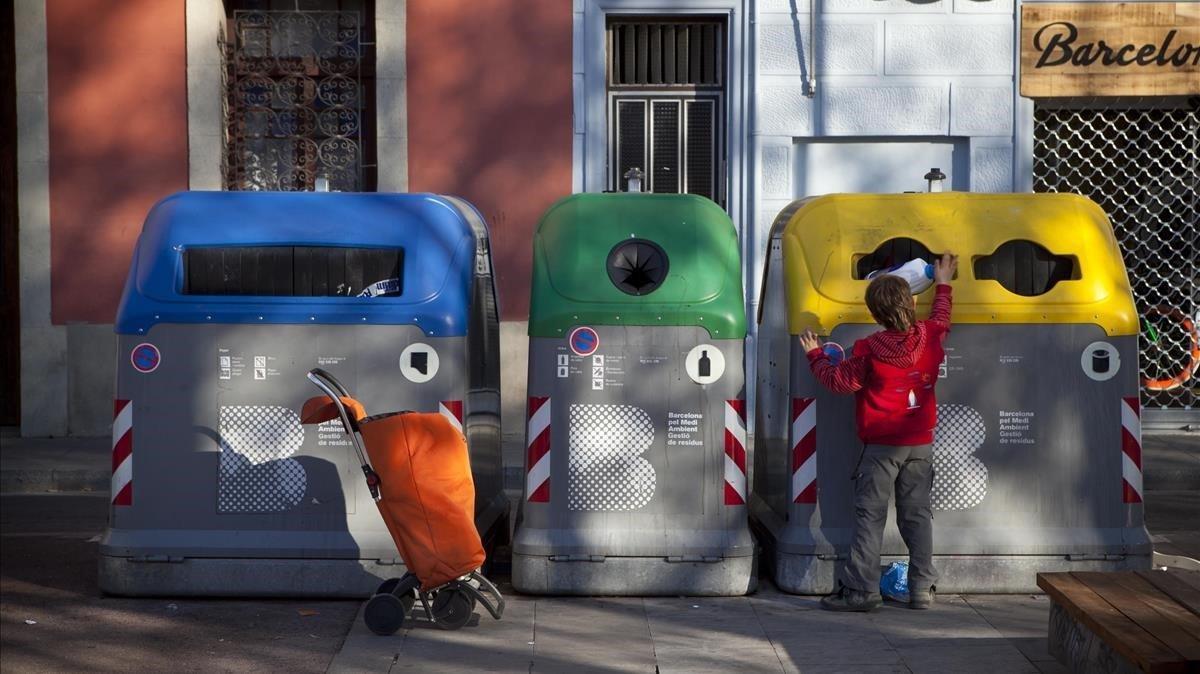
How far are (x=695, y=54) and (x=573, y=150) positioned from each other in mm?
1330

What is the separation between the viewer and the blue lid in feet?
22.6

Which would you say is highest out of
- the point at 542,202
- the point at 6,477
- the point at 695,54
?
the point at 695,54

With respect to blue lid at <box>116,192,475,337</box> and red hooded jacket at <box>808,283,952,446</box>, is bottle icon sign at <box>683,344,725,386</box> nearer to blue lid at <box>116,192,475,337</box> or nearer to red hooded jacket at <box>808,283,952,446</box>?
red hooded jacket at <box>808,283,952,446</box>

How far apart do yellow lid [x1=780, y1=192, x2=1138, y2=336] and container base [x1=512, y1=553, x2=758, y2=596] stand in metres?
1.14

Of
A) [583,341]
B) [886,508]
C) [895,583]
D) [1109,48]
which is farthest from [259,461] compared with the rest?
[1109,48]

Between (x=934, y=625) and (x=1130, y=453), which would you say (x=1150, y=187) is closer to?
A: (x=1130, y=453)

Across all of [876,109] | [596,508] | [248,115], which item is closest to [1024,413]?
[596,508]

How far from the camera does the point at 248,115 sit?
13.1 metres

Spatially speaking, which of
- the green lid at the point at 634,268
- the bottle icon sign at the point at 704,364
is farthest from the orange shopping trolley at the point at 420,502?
the bottle icon sign at the point at 704,364

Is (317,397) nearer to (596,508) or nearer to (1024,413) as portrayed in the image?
(596,508)

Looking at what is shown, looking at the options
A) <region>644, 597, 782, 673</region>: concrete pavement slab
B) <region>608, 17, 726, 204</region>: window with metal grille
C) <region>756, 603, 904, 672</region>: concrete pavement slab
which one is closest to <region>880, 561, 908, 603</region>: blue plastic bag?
<region>756, 603, 904, 672</region>: concrete pavement slab

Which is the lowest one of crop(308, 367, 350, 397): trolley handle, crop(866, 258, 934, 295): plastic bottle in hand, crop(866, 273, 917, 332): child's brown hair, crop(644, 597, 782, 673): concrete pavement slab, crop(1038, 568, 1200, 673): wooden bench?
crop(644, 597, 782, 673): concrete pavement slab

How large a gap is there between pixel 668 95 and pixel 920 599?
23.5ft

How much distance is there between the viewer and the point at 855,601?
6711 millimetres
